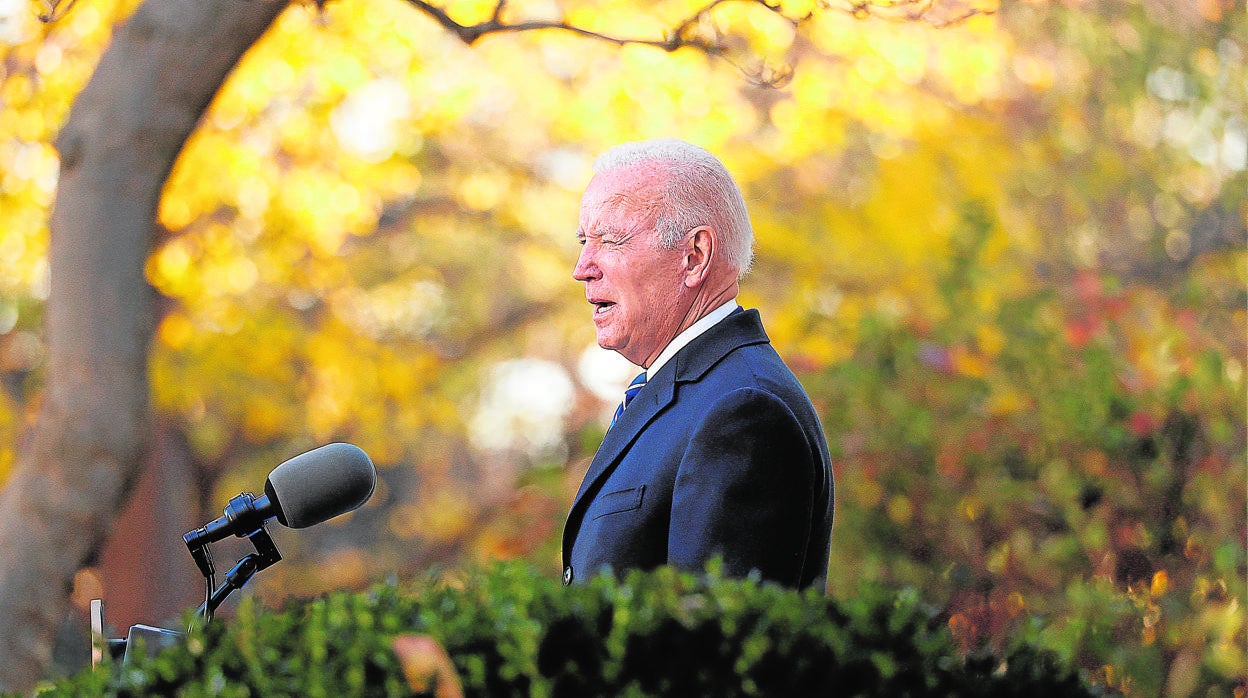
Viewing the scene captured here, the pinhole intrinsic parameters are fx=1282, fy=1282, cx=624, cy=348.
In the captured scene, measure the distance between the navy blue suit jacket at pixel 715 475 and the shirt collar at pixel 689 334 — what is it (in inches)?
1.3

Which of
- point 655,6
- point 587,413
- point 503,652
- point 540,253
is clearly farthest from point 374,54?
point 587,413

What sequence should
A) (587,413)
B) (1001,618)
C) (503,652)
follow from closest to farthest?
(503,652)
(1001,618)
(587,413)

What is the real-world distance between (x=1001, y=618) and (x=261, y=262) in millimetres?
6990

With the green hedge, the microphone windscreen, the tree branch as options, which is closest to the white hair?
the microphone windscreen

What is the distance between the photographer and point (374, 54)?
29.4 feet

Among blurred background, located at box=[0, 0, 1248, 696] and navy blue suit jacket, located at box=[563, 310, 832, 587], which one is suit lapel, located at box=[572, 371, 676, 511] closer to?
navy blue suit jacket, located at box=[563, 310, 832, 587]

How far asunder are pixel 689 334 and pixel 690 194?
34 cm

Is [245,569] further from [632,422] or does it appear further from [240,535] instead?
[632,422]

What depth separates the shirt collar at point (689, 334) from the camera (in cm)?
312

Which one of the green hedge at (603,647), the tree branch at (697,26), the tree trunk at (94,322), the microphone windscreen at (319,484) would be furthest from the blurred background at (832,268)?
the green hedge at (603,647)

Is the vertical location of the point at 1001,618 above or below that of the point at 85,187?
below

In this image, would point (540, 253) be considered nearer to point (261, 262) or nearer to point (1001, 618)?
point (261, 262)

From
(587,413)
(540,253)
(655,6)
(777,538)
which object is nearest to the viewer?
(777,538)

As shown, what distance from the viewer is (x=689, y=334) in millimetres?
3127
